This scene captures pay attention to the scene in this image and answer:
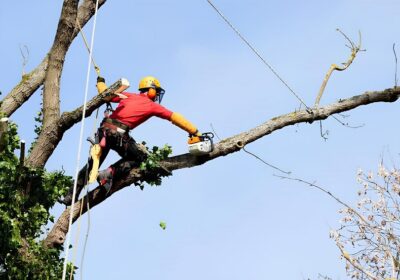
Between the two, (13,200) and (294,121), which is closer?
(13,200)

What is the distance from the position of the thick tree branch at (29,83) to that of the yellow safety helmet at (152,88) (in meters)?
1.21

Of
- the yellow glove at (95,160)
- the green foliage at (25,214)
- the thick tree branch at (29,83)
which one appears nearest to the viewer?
the green foliage at (25,214)

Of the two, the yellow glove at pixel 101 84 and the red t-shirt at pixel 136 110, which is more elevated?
the yellow glove at pixel 101 84

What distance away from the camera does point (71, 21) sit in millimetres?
8617

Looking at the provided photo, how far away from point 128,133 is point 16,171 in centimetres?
114

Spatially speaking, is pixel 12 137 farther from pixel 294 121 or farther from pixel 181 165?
pixel 294 121

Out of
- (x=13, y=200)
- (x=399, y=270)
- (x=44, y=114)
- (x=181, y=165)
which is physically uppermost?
(x=44, y=114)

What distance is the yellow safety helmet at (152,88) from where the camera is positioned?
27.8ft

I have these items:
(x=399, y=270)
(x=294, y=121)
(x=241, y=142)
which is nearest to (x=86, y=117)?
(x=241, y=142)

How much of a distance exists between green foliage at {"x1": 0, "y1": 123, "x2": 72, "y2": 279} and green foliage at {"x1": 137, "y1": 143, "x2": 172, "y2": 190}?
78 centimetres

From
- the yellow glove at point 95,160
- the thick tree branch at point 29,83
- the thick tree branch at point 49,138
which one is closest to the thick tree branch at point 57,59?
→ the thick tree branch at point 49,138

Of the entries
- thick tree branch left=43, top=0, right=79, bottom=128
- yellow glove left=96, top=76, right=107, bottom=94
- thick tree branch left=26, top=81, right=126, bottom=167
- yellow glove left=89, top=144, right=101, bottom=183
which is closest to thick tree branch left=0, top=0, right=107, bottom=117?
thick tree branch left=43, top=0, right=79, bottom=128

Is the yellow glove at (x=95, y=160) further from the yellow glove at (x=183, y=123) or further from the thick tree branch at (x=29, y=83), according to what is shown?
the thick tree branch at (x=29, y=83)

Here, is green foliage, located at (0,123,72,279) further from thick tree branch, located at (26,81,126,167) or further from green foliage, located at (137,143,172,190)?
green foliage, located at (137,143,172,190)
